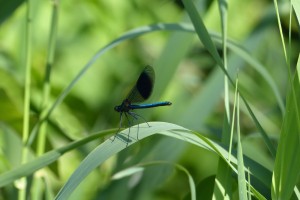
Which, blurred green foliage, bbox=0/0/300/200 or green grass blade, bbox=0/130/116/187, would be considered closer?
green grass blade, bbox=0/130/116/187

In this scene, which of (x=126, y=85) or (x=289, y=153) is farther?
(x=126, y=85)

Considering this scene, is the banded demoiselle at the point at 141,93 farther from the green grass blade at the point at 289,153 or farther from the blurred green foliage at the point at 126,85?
the green grass blade at the point at 289,153

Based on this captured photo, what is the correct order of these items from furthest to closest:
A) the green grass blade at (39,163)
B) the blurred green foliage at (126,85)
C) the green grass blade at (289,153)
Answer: the blurred green foliage at (126,85)
the green grass blade at (39,163)
the green grass blade at (289,153)

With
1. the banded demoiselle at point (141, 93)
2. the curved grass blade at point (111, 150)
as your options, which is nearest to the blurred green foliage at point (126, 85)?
the banded demoiselle at point (141, 93)

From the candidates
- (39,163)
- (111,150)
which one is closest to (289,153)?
(111,150)

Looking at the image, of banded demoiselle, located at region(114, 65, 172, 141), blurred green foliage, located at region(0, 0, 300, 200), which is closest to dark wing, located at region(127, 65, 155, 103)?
banded demoiselle, located at region(114, 65, 172, 141)

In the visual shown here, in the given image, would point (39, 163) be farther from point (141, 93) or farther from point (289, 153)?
point (289, 153)

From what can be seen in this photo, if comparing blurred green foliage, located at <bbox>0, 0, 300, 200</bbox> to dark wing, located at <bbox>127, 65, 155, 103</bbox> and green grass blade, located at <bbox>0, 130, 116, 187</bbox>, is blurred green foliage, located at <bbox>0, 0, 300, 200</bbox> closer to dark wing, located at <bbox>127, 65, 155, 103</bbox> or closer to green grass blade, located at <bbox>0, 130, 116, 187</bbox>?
dark wing, located at <bbox>127, 65, 155, 103</bbox>

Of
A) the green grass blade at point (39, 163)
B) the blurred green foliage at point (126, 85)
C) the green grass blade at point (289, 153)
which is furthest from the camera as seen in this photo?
the blurred green foliage at point (126, 85)
